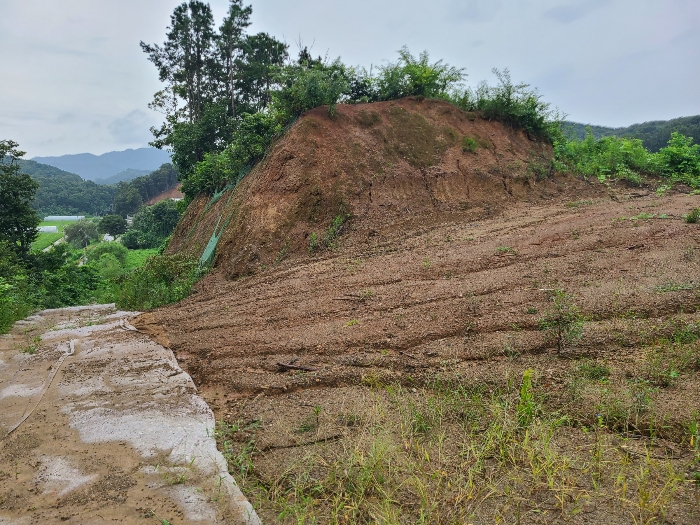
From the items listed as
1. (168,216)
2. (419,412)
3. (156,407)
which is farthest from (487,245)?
(168,216)

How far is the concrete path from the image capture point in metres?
2.76

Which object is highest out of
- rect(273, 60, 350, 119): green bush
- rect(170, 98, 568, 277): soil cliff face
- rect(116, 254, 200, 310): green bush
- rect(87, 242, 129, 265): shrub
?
rect(273, 60, 350, 119): green bush

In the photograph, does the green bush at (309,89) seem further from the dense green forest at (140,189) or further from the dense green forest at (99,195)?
the dense green forest at (99,195)

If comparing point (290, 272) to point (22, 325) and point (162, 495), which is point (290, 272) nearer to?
point (22, 325)

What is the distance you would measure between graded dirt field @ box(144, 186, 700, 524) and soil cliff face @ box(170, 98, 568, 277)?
2446 millimetres

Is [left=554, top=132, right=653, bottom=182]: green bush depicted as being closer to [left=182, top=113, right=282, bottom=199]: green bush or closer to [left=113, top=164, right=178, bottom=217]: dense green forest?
[left=182, top=113, right=282, bottom=199]: green bush

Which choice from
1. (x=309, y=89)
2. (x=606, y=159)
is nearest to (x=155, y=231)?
(x=309, y=89)

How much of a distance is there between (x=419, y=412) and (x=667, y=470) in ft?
5.24

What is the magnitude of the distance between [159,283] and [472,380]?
7458 millimetres

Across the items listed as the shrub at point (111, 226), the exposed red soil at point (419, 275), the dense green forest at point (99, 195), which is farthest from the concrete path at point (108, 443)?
the dense green forest at point (99, 195)

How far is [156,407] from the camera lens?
399 cm

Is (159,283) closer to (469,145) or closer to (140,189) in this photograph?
(469,145)

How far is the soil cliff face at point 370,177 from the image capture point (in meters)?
9.59

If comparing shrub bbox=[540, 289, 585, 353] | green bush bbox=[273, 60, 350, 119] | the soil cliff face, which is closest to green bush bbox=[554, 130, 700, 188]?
the soil cliff face
